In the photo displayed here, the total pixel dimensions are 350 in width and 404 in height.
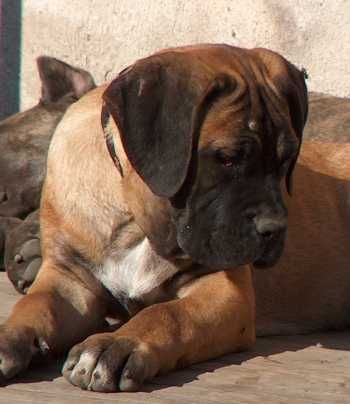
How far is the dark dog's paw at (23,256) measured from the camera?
5.96 metres

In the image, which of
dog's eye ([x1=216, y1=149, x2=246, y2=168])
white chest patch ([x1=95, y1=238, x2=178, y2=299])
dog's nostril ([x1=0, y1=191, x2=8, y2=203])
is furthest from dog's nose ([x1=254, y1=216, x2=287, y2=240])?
dog's nostril ([x1=0, y1=191, x2=8, y2=203])

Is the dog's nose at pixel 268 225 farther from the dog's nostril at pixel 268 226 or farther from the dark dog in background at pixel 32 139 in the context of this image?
the dark dog in background at pixel 32 139

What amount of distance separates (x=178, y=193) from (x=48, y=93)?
3.01m

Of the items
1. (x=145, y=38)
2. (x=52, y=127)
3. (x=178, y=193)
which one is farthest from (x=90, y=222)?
(x=145, y=38)

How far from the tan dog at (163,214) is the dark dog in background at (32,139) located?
1494 millimetres

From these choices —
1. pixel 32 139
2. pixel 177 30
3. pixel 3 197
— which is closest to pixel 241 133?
pixel 3 197

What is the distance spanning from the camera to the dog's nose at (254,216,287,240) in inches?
184

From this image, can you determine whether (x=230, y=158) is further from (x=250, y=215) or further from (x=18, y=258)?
(x=18, y=258)

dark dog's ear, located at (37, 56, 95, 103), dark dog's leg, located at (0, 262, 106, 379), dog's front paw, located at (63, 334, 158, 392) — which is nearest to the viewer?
dog's front paw, located at (63, 334, 158, 392)

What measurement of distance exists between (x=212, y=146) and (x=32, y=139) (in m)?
2.92

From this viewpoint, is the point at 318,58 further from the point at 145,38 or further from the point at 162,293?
the point at 162,293

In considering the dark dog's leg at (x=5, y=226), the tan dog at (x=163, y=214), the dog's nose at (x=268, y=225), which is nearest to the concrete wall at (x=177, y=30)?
the dark dog's leg at (x=5, y=226)

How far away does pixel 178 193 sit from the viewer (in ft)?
15.4

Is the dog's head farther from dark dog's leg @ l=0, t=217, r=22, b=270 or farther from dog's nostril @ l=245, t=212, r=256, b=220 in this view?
dark dog's leg @ l=0, t=217, r=22, b=270
